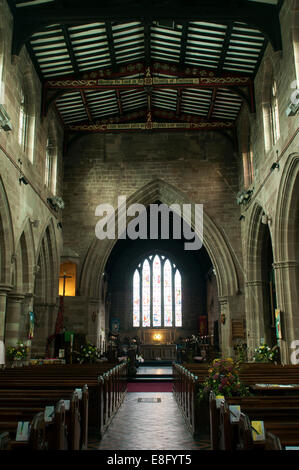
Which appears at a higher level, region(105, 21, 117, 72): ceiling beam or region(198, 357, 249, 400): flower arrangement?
region(105, 21, 117, 72): ceiling beam

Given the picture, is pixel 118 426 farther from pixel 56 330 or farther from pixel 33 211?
pixel 56 330

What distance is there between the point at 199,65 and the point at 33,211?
22.6ft

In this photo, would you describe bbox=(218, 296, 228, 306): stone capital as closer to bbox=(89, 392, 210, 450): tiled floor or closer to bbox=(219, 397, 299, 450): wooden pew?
bbox=(89, 392, 210, 450): tiled floor

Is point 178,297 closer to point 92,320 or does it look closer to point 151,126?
point 92,320

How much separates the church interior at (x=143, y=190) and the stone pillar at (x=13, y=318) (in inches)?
2.0

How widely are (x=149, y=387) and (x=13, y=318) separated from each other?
4.97 metres

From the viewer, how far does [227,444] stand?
3250mm

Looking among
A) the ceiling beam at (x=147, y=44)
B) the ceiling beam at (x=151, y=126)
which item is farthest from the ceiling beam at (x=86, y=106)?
the ceiling beam at (x=147, y=44)

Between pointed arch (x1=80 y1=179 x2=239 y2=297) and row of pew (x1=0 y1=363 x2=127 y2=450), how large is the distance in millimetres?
8584

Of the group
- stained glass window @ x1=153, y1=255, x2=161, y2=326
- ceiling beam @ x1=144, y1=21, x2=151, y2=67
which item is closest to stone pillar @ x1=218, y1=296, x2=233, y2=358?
ceiling beam @ x1=144, y1=21, x2=151, y2=67

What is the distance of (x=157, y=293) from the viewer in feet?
82.2

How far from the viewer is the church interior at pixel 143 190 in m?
6.41

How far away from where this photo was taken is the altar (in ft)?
74.7
